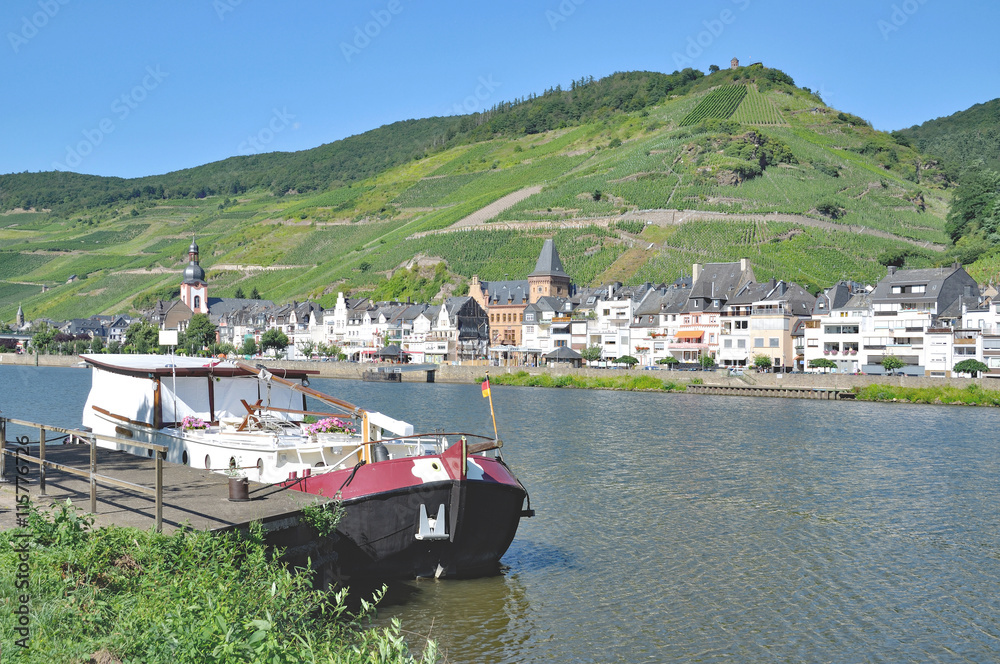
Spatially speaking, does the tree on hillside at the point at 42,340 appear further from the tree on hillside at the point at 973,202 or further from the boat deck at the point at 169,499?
the boat deck at the point at 169,499

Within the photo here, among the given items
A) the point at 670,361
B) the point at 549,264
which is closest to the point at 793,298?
the point at 670,361

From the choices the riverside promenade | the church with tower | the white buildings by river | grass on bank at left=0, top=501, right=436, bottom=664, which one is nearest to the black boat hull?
grass on bank at left=0, top=501, right=436, bottom=664

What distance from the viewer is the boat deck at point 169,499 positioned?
48.2 ft

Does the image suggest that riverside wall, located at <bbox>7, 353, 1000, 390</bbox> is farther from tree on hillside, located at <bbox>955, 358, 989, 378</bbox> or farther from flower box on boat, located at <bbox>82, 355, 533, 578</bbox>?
flower box on boat, located at <bbox>82, 355, 533, 578</bbox>

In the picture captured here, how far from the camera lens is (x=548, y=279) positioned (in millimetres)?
146750

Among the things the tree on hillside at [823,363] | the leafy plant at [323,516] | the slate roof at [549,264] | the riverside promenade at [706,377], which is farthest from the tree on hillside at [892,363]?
the leafy plant at [323,516]

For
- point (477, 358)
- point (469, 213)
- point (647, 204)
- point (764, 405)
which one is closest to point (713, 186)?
point (647, 204)

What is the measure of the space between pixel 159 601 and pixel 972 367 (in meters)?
82.4

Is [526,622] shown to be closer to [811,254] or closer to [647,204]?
[811,254]

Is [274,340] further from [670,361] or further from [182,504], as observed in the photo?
[182,504]

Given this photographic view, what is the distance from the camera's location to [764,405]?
7194cm

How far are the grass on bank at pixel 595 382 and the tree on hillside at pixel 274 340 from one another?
64.7 meters

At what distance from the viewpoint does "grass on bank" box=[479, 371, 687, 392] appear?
89688mm

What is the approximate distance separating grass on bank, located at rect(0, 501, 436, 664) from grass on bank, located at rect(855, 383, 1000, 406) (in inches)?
2712
